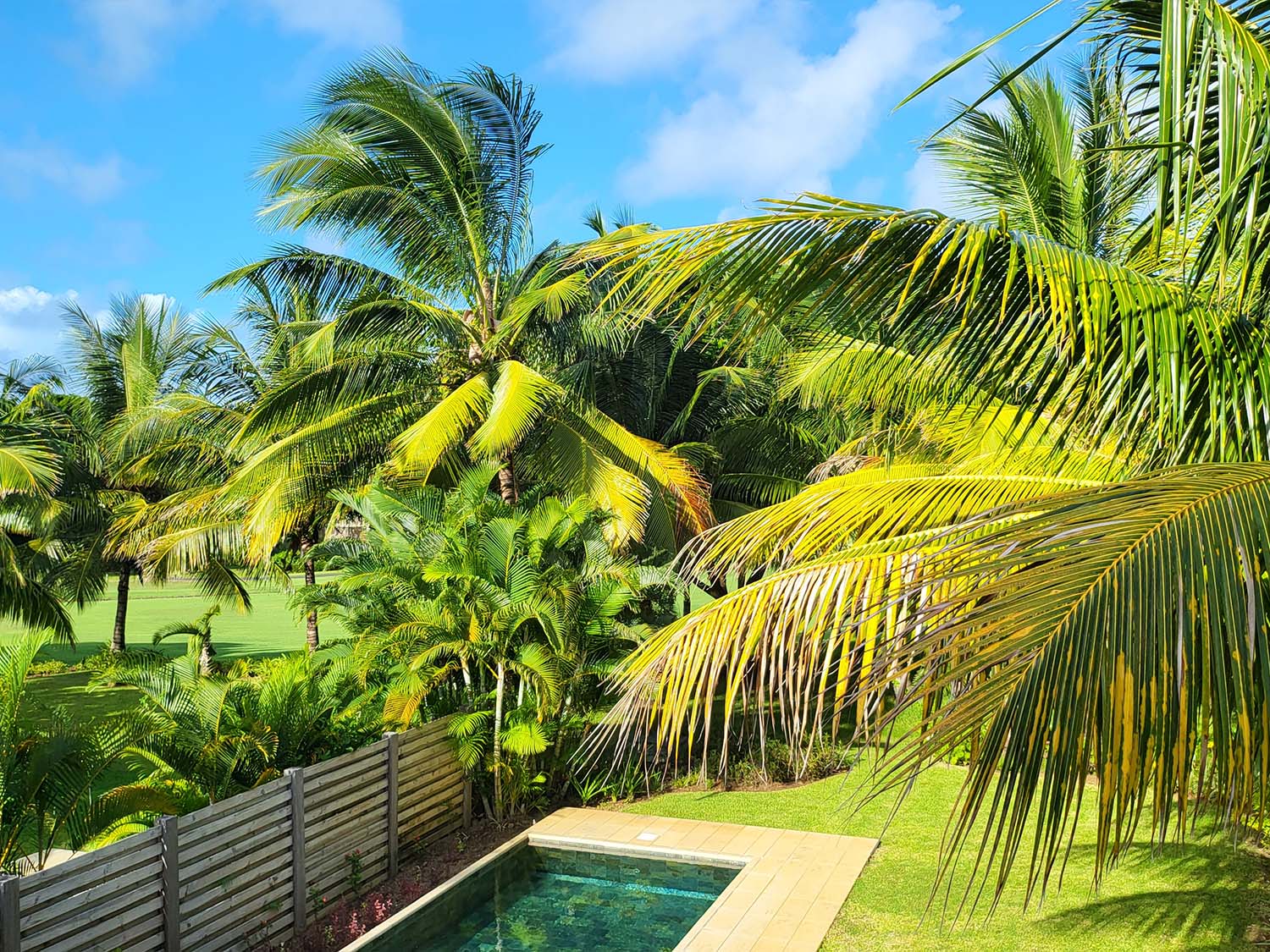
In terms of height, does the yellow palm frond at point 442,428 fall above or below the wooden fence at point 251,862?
above

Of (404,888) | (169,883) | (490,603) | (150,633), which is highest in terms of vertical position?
(490,603)

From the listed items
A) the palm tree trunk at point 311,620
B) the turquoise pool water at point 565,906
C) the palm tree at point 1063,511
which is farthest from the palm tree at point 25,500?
the palm tree at point 1063,511

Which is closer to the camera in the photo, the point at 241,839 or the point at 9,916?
the point at 9,916

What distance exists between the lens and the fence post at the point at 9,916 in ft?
17.3

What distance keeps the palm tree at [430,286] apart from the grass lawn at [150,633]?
7.30 metres

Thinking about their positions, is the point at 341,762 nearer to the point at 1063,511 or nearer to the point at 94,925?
the point at 94,925

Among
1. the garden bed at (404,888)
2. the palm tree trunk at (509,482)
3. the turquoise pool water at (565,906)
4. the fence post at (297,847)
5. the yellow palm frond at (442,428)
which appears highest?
the yellow palm frond at (442,428)

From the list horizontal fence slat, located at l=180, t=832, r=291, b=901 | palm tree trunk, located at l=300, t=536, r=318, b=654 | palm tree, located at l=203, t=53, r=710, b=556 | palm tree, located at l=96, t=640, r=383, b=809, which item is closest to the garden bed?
horizontal fence slat, located at l=180, t=832, r=291, b=901

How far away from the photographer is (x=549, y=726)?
1027cm

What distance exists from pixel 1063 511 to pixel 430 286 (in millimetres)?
11613

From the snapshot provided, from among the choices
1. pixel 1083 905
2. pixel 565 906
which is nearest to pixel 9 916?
pixel 565 906

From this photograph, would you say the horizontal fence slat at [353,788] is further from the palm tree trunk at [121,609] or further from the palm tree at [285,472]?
the palm tree trunk at [121,609]

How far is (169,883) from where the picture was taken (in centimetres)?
650

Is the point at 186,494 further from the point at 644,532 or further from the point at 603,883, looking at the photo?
the point at 603,883
